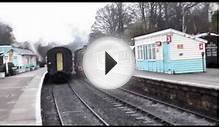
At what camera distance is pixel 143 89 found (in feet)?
68.8

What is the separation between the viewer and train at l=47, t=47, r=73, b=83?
107 feet

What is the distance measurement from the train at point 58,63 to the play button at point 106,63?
2409mm

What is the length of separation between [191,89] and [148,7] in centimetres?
4346

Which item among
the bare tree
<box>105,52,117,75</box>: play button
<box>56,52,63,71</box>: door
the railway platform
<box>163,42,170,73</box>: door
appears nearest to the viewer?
the railway platform

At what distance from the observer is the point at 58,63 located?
108 ft

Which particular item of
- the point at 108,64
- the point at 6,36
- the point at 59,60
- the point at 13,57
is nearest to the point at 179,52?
the point at 108,64

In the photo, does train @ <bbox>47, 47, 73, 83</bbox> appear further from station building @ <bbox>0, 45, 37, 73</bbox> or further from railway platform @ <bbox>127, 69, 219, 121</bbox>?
station building @ <bbox>0, 45, 37, 73</bbox>

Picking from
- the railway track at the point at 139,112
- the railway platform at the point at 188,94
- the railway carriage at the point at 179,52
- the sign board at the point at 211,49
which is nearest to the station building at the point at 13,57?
the railway carriage at the point at 179,52

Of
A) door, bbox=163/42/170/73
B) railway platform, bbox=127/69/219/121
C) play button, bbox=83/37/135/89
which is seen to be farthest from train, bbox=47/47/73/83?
railway platform, bbox=127/69/219/121

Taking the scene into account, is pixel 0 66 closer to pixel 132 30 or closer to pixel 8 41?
pixel 132 30

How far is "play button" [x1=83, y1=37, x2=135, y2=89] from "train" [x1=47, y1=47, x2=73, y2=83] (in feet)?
7.90

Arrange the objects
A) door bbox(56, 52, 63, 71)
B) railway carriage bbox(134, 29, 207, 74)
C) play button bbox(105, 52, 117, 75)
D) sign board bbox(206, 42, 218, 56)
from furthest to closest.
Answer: play button bbox(105, 52, 117, 75)
sign board bbox(206, 42, 218, 56)
door bbox(56, 52, 63, 71)
railway carriage bbox(134, 29, 207, 74)

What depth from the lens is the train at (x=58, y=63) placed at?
32625 millimetres

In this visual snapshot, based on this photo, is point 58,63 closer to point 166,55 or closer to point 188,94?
point 166,55
